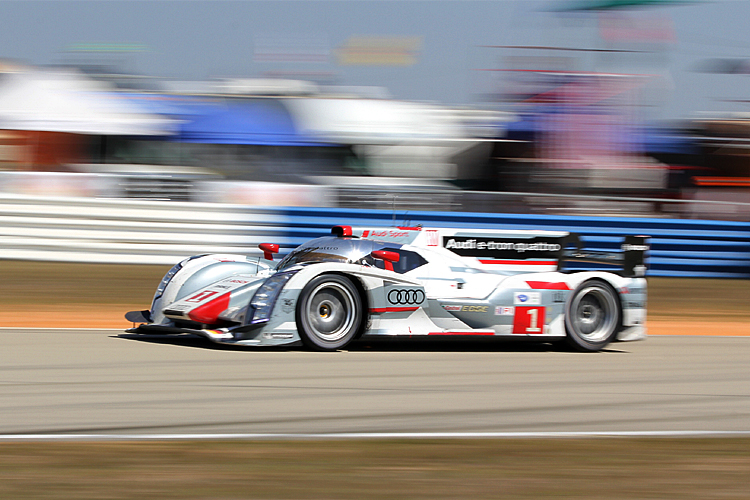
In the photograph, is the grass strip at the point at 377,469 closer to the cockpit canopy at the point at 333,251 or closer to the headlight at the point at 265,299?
the headlight at the point at 265,299

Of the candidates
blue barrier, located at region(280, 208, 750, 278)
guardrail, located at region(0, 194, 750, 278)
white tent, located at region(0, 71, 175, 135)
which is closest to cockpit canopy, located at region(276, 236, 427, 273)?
guardrail, located at region(0, 194, 750, 278)

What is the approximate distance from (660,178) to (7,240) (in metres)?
13.8

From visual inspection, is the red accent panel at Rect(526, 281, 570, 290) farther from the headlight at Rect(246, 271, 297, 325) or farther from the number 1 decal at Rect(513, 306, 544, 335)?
the headlight at Rect(246, 271, 297, 325)

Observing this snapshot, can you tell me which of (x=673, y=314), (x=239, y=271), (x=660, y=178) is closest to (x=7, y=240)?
(x=239, y=271)

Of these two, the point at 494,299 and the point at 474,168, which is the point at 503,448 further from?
the point at 474,168

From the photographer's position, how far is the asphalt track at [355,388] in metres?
4.30

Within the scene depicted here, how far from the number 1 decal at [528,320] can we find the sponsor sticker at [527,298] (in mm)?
38

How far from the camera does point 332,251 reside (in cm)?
693

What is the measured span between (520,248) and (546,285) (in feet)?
1.66

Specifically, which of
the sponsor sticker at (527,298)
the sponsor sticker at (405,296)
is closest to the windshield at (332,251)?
the sponsor sticker at (405,296)

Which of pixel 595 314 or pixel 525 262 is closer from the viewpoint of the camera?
pixel 595 314

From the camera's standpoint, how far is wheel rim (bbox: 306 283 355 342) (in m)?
6.59

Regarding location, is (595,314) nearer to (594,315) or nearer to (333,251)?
(594,315)

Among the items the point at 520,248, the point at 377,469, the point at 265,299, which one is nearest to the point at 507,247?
the point at 520,248
